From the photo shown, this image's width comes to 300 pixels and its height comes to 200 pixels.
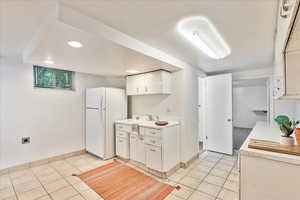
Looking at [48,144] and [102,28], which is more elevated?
[102,28]

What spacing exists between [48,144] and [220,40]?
3.92 meters

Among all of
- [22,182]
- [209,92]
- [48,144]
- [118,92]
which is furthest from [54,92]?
[209,92]

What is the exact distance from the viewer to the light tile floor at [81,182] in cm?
201

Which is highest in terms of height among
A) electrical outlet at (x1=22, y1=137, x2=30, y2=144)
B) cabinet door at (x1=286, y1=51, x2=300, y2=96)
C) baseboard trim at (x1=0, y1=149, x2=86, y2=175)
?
cabinet door at (x1=286, y1=51, x2=300, y2=96)

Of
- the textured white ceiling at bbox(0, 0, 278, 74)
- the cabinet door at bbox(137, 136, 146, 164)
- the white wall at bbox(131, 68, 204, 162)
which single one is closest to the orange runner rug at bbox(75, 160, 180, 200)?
the cabinet door at bbox(137, 136, 146, 164)

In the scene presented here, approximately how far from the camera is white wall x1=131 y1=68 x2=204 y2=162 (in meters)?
2.92

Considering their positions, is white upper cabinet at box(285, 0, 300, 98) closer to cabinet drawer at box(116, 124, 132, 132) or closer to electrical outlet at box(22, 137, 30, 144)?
cabinet drawer at box(116, 124, 132, 132)

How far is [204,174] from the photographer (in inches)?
102

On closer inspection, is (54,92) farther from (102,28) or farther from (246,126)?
(246,126)

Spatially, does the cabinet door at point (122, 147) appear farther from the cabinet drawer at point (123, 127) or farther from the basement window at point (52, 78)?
the basement window at point (52, 78)

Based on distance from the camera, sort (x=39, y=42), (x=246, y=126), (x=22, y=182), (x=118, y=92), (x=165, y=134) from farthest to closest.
Result: (x=246, y=126) < (x=118, y=92) < (x=165, y=134) < (x=22, y=182) < (x=39, y=42)

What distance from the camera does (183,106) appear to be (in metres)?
2.89

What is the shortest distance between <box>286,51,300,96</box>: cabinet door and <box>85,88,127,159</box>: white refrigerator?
3.05 meters

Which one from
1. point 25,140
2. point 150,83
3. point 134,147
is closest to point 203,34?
point 150,83
